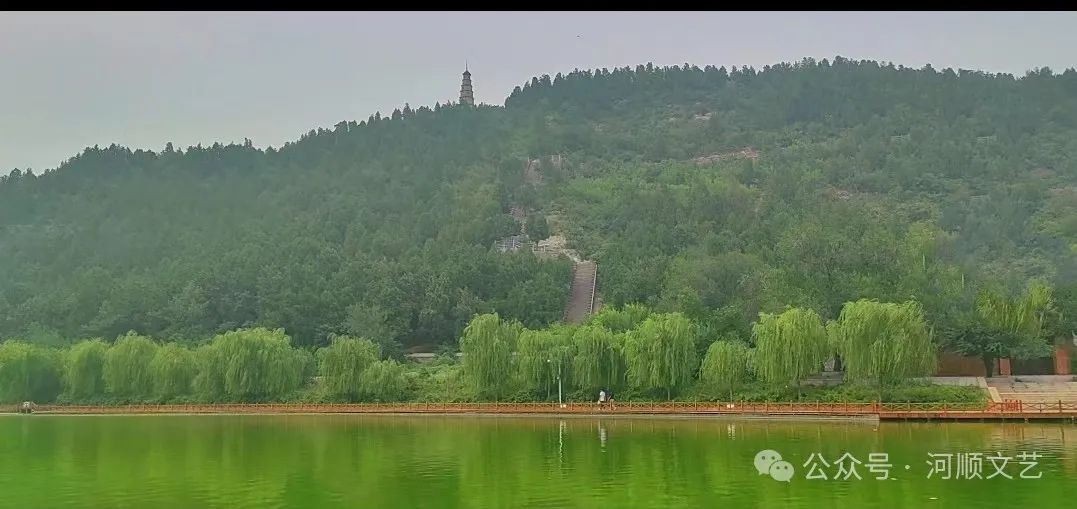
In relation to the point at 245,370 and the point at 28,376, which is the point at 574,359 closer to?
the point at 245,370

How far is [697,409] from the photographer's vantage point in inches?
1193

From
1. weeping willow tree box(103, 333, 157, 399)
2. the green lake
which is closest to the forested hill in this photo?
the green lake

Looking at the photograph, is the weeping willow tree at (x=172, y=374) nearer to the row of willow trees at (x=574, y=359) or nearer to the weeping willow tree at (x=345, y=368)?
the row of willow trees at (x=574, y=359)

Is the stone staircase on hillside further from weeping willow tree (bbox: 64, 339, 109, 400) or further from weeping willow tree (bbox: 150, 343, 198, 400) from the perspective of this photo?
weeping willow tree (bbox: 64, 339, 109, 400)

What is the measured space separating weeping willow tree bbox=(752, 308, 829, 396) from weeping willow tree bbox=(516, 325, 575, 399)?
6.96 metres

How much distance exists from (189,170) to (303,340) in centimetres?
5402

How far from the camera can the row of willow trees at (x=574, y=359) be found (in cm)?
3075

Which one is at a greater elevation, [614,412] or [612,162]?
[612,162]

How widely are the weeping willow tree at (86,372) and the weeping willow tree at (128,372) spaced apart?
0.85m

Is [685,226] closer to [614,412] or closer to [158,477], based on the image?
[614,412]

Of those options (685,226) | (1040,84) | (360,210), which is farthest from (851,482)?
(1040,84)

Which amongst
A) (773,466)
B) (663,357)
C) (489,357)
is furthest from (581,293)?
(773,466)

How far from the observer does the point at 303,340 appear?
58.0 m

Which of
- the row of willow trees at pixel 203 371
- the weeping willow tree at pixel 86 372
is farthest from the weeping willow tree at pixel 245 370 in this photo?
the weeping willow tree at pixel 86 372
